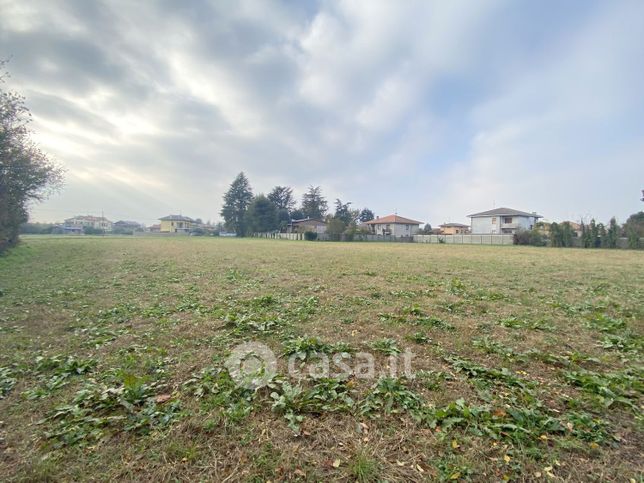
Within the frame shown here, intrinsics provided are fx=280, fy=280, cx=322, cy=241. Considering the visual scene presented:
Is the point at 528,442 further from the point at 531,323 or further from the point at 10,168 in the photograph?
the point at 10,168

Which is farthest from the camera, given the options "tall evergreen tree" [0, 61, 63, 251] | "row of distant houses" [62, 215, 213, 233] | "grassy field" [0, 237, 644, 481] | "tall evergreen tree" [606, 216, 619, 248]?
"row of distant houses" [62, 215, 213, 233]

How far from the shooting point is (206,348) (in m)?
3.29

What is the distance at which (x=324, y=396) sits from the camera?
232 cm

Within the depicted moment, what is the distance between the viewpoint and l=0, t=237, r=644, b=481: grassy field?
1701 millimetres

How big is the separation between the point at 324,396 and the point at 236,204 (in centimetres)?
6617

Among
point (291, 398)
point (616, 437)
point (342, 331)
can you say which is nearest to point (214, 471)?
point (291, 398)

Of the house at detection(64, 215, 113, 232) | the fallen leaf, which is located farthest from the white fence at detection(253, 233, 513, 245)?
the house at detection(64, 215, 113, 232)

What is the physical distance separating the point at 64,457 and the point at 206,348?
62.1 inches

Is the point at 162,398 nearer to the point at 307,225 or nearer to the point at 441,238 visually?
the point at 441,238

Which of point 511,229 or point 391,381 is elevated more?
point 511,229

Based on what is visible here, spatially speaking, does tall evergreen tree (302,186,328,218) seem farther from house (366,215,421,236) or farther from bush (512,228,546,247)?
bush (512,228,546,247)
